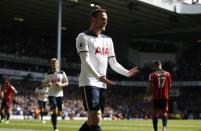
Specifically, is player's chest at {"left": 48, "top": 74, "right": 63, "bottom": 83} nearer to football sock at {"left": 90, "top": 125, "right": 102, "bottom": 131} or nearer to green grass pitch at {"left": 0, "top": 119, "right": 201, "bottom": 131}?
green grass pitch at {"left": 0, "top": 119, "right": 201, "bottom": 131}

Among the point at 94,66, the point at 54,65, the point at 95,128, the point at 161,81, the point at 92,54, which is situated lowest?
the point at 95,128

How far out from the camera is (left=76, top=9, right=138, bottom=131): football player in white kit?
7691mm

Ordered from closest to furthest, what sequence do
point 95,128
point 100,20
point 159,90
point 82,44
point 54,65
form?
point 95,128 → point 100,20 → point 82,44 → point 54,65 → point 159,90

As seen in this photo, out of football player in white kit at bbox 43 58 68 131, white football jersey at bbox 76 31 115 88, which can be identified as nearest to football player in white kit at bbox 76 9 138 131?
white football jersey at bbox 76 31 115 88

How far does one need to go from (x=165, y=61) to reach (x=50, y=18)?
64.2 ft

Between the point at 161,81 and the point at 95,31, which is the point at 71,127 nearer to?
the point at 161,81

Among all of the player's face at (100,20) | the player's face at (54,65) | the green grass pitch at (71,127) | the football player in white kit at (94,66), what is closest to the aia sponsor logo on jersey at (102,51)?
the football player in white kit at (94,66)

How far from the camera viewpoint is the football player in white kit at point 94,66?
7691mm

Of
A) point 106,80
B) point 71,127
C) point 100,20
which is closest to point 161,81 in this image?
point 71,127

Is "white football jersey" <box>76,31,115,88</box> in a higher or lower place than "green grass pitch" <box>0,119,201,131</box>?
higher

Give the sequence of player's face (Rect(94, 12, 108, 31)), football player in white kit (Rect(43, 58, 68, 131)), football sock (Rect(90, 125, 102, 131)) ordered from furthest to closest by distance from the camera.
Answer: football player in white kit (Rect(43, 58, 68, 131)), player's face (Rect(94, 12, 108, 31)), football sock (Rect(90, 125, 102, 131))

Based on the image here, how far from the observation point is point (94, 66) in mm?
7926

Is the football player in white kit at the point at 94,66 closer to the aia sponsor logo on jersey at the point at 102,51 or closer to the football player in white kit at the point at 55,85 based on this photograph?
the aia sponsor logo on jersey at the point at 102,51

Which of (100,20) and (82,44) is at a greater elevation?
(100,20)
